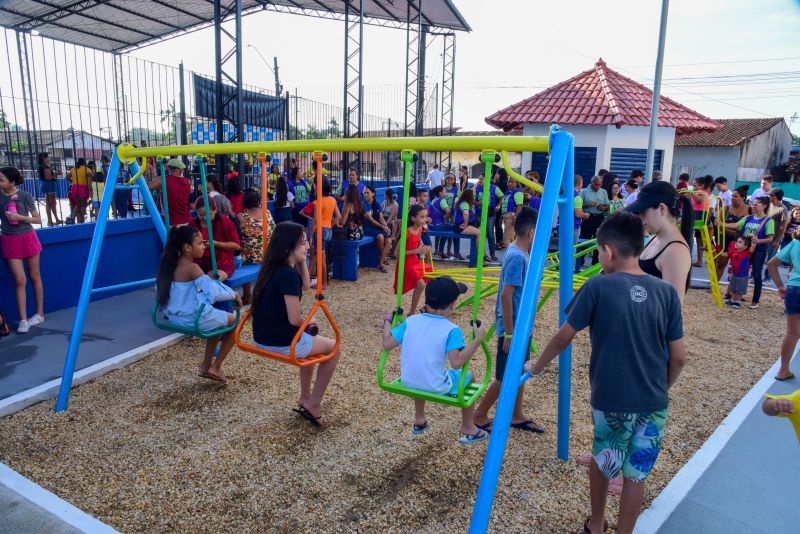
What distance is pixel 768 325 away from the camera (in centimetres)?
735

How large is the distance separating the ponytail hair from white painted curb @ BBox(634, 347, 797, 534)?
3656 millimetres

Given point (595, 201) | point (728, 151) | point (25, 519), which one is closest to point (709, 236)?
point (595, 201)

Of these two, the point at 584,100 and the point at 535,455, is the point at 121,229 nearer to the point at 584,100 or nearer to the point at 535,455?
the point at 535,455

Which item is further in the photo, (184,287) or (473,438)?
(184,287)

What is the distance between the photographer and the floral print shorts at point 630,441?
99.1 inches

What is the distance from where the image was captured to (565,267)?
3.35 meters

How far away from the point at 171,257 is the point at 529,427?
3090 mm

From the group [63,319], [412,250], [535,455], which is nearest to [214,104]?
[63,319]

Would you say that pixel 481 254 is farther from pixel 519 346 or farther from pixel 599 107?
pixel 599 107

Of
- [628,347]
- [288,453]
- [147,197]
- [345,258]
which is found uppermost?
[147,197]

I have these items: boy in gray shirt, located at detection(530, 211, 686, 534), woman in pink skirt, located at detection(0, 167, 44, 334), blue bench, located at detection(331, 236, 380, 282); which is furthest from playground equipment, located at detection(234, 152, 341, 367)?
blue bench, located at detection(331, 236, 380, 282)

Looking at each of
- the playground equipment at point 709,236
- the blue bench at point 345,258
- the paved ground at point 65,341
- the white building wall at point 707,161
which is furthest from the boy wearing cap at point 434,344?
the white building wall at point 707,161

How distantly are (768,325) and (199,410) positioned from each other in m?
7.18

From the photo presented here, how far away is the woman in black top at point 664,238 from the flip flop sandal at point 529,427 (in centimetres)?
161
